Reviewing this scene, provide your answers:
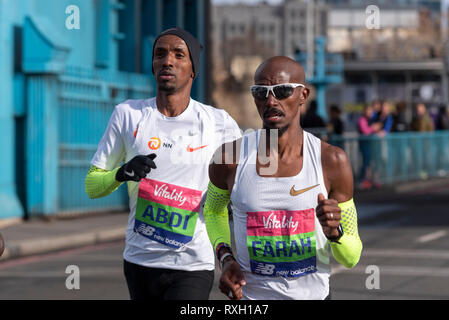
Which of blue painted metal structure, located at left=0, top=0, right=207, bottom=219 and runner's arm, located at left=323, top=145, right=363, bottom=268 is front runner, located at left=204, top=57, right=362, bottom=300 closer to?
runner's arm, located at left=323, top=145, right=363, bottom=268

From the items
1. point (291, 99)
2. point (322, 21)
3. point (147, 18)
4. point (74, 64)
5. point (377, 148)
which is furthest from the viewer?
point (322, 21)

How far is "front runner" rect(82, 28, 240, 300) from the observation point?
4.66 m

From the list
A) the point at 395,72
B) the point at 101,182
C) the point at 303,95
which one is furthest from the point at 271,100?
the point at 395,72

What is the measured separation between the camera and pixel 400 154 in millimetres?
24062

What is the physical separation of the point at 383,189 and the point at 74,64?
829 centimetres

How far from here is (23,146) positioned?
50.3ft

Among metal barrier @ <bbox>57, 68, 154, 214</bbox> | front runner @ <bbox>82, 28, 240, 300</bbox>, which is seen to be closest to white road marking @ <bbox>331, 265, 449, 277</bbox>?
→ front runner @ <bbox>82, 28, 240, 300</bbox>

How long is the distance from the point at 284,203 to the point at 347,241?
1.01ft

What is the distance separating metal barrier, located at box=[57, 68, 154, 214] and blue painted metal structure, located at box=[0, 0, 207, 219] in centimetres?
2

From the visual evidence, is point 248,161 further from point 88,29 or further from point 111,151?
point 88,29

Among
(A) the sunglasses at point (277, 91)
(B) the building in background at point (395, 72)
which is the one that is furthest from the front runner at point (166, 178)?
(B) the building in background at point (395, 72)

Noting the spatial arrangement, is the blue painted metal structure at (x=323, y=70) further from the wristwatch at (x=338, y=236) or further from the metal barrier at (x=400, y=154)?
the wristwatch at (x=338, y=236)

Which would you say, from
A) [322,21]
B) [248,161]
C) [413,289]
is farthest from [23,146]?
[322,21]

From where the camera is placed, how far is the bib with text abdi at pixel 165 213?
467 centimetres
